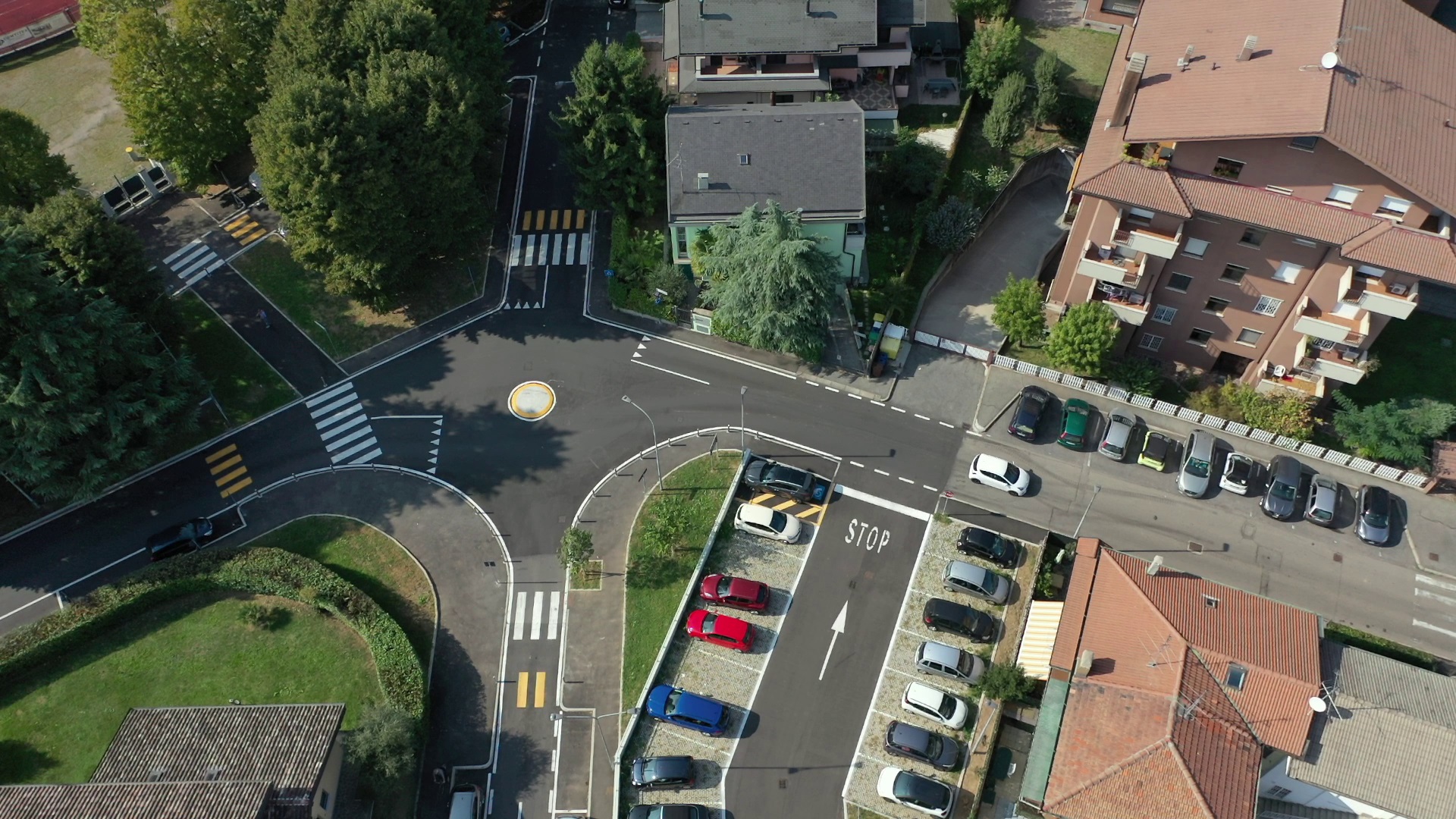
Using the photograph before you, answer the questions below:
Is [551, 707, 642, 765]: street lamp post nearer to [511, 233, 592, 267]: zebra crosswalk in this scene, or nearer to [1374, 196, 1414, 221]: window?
[511, 233, 592, 267]: zebra crosswalk

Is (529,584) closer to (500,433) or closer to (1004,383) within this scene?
(500,433)

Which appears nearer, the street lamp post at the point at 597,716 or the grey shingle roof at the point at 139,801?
the grey shingle roof at the point at 139,801

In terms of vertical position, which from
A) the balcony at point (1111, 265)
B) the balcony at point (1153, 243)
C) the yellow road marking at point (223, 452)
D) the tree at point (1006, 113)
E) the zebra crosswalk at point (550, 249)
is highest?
the tree at point (1006, 113)

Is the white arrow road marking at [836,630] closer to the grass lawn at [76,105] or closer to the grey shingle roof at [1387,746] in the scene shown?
the grey shingle roof at [1387,746]

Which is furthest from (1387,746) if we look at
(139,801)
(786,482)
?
(139,801)

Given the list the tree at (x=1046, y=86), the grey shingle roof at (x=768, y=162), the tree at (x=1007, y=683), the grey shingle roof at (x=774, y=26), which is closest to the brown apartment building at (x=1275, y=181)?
the tree at (x=1046, y=86)

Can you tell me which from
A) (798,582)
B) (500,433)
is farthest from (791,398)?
(500,433)

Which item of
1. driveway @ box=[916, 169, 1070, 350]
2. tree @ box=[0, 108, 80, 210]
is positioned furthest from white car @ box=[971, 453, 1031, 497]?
tree @ box=[0, 108, 80, 210]
